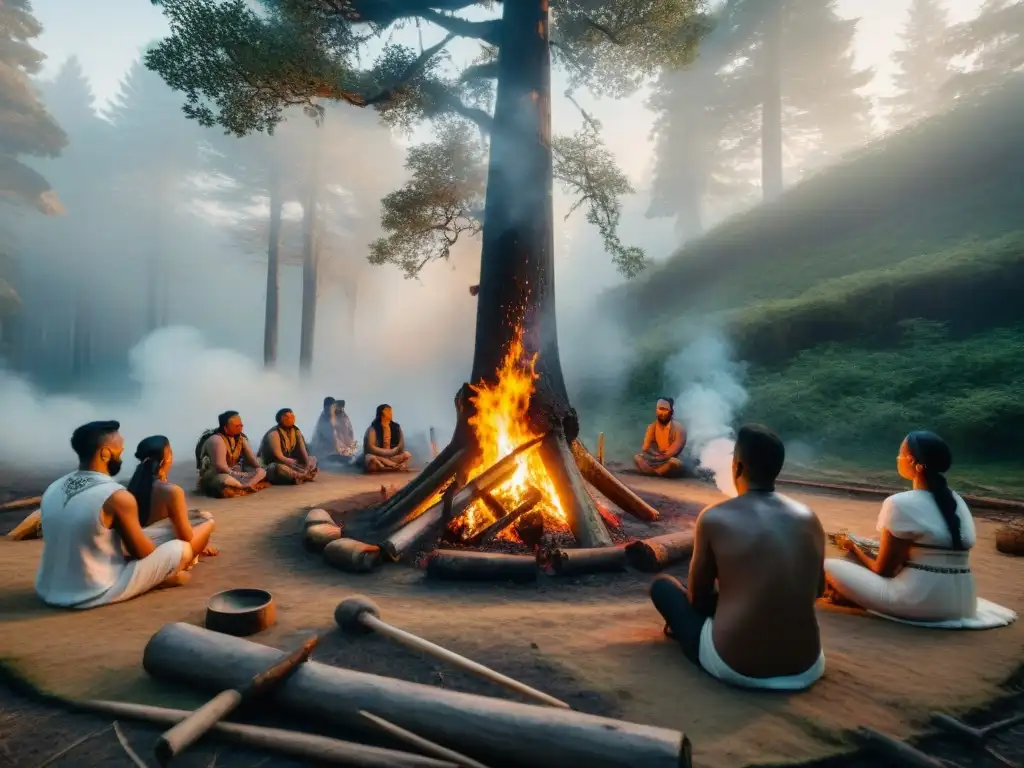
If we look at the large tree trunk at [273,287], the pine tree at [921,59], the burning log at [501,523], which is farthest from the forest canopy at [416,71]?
the pine tree at [921,59]

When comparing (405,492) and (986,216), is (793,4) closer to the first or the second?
(986,216)

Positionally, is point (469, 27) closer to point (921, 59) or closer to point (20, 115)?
point (20, 115)

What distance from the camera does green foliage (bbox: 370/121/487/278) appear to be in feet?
36.5

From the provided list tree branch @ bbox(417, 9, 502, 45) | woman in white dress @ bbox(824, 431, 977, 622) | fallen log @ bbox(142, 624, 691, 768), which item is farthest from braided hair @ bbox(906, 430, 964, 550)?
tree branch @ bbox(417, 9, 502, 45)

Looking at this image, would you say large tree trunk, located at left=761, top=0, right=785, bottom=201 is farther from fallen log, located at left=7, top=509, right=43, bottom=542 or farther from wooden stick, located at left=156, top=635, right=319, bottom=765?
wooden stick, located at left=156, top=635, right=319, bottom=765

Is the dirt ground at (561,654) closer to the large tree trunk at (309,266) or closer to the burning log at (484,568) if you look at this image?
the burning log at (484,568)

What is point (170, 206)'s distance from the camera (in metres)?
40.9

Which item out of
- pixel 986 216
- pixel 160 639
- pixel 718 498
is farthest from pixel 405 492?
pixel 986 216

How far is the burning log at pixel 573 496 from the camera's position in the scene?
6.82 metres

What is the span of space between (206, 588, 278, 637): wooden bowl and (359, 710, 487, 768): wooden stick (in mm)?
1805

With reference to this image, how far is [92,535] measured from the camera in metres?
4.72

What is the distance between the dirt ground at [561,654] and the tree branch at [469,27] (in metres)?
7.84

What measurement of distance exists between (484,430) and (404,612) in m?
3.62

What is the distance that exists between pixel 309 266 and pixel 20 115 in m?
14.7
